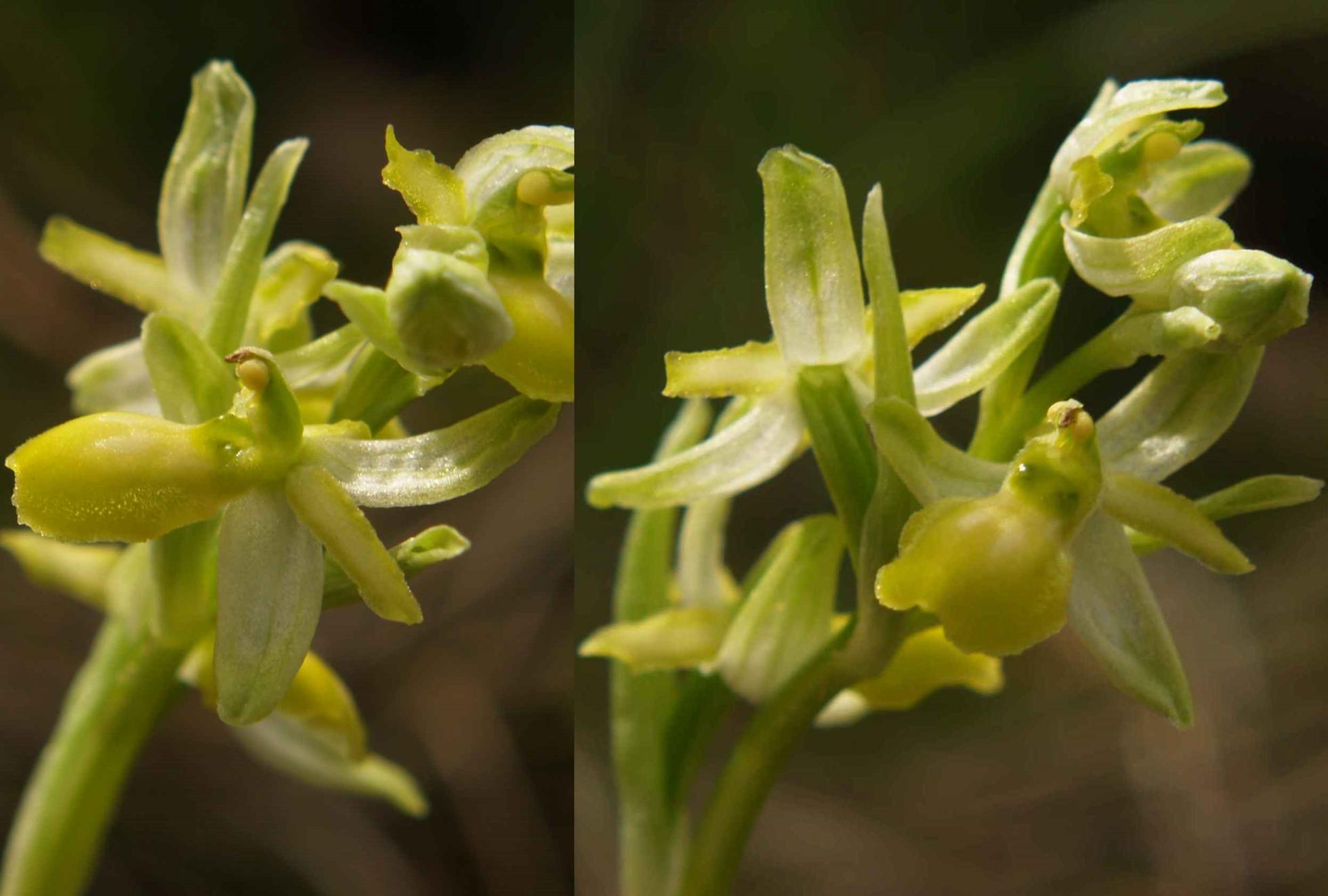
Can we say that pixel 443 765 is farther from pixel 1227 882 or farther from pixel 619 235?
pixel 1227 882

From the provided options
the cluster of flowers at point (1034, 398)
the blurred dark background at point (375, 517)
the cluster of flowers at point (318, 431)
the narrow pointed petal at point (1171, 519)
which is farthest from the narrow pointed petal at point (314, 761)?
the narrow pointed petal at point (1171, 519)

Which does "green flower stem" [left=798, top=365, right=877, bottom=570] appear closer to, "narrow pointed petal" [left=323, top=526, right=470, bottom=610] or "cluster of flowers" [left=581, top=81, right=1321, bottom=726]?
"cluster of flowers" [left=581, top=81, right=1321, bottom=726]

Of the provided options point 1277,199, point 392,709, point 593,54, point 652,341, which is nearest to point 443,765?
point 392,709

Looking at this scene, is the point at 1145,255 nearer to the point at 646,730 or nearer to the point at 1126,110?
the point at 1126,110

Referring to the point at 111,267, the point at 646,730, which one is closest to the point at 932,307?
the point at 646,730

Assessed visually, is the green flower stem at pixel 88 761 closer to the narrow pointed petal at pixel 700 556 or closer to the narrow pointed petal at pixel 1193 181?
the narrow pointed petal at pixel 700 556

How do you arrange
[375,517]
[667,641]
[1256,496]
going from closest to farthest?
[1256,496]
[667,641]
[375,517]
